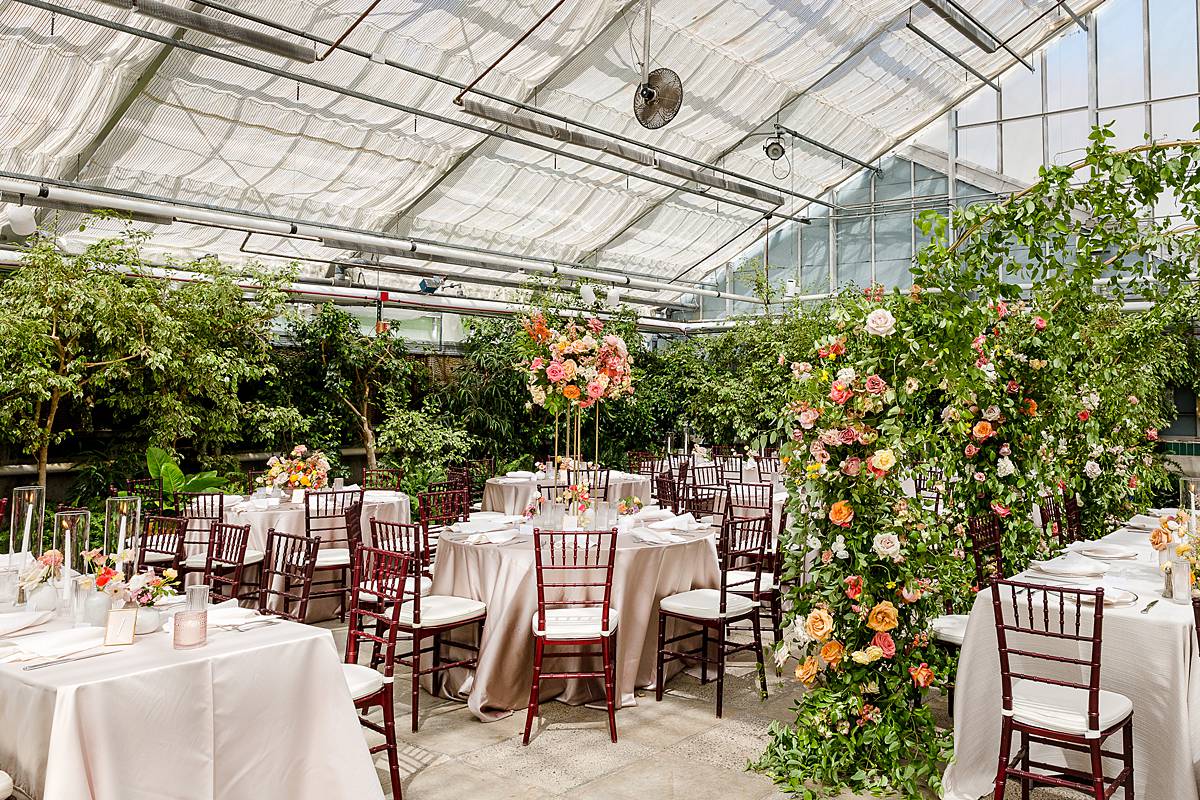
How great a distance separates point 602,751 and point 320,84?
282 inches

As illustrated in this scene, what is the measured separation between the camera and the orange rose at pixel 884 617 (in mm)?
3572

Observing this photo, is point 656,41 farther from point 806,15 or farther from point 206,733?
point 206,733

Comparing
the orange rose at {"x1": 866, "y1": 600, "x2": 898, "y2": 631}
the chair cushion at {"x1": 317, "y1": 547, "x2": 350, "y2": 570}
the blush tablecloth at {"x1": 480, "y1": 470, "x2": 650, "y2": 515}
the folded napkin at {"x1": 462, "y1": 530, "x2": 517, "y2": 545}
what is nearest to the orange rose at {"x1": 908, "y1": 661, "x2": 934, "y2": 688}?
the orange rose at {"x1": 866, "y1": 600, "x2": 898, "y2": 631}

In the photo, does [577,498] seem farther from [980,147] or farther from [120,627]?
[980,147]

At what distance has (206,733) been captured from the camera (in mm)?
2758

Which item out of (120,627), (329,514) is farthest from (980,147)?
(120,627)

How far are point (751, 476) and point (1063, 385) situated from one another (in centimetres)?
471

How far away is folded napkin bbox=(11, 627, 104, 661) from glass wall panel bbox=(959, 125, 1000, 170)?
1493cm

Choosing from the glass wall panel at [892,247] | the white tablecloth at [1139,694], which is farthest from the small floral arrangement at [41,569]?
the glass wall panel at [892,247]

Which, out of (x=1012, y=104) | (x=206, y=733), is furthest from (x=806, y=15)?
(x=206, y=733)

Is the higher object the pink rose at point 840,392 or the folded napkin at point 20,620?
the pink rose at point 840,392

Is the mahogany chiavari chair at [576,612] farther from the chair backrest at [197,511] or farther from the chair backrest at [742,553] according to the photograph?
the chair backrest at [197,511]

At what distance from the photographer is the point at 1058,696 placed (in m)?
3.39

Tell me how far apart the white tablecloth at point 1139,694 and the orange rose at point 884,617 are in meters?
→ 0.40
